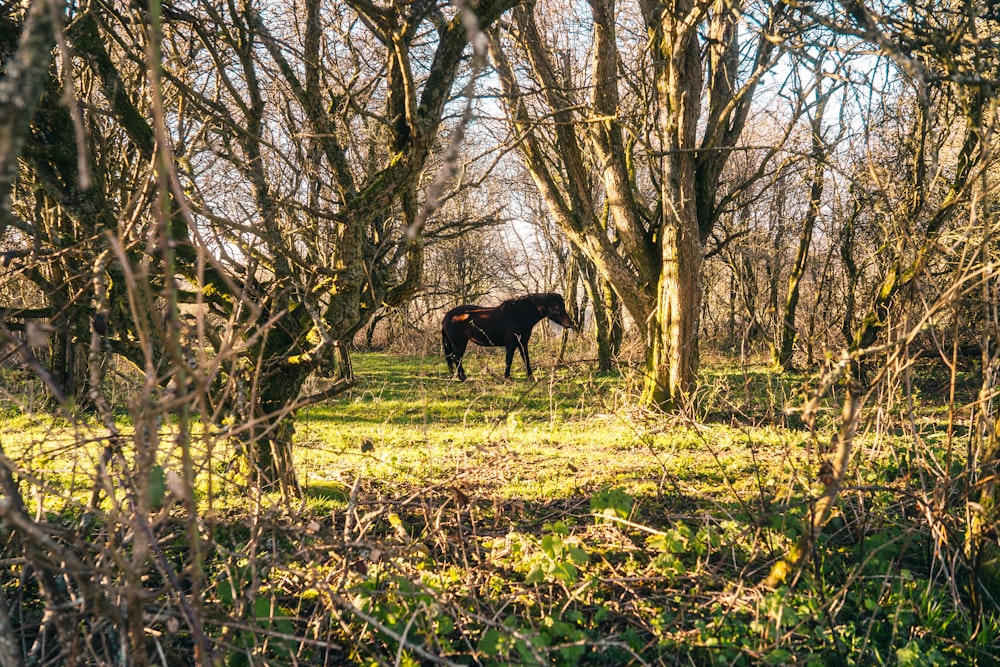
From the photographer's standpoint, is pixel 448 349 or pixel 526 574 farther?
pixel 448 349

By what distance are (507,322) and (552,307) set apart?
2.84 ft

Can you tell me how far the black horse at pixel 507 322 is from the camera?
1100 cm

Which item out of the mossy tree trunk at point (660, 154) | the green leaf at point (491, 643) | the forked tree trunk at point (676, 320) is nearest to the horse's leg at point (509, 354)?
the mossy tree trunk at point (660, 154)

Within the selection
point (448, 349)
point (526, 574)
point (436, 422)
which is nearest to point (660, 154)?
point (436, 422)

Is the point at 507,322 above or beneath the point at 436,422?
above

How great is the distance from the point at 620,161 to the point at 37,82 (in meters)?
6.71

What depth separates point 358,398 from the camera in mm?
9398

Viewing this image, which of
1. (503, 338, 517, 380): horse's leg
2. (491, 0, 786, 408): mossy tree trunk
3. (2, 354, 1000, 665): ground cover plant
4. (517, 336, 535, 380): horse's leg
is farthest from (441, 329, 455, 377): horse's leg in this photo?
(2, 354, 1000, 665): ground cover plant

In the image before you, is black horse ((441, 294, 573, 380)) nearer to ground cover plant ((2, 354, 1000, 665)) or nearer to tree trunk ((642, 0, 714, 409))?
tree trunk ((642, 0, 714, 409))

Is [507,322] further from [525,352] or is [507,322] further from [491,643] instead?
[491,643]

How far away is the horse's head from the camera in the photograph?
11.0 meters

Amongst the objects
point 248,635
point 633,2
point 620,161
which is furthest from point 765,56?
point 248,635

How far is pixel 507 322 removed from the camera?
11.2m

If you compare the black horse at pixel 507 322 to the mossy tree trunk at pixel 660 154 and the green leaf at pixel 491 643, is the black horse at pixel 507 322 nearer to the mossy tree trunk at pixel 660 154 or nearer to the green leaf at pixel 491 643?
the mossy tree trunk at pixel 660 154
